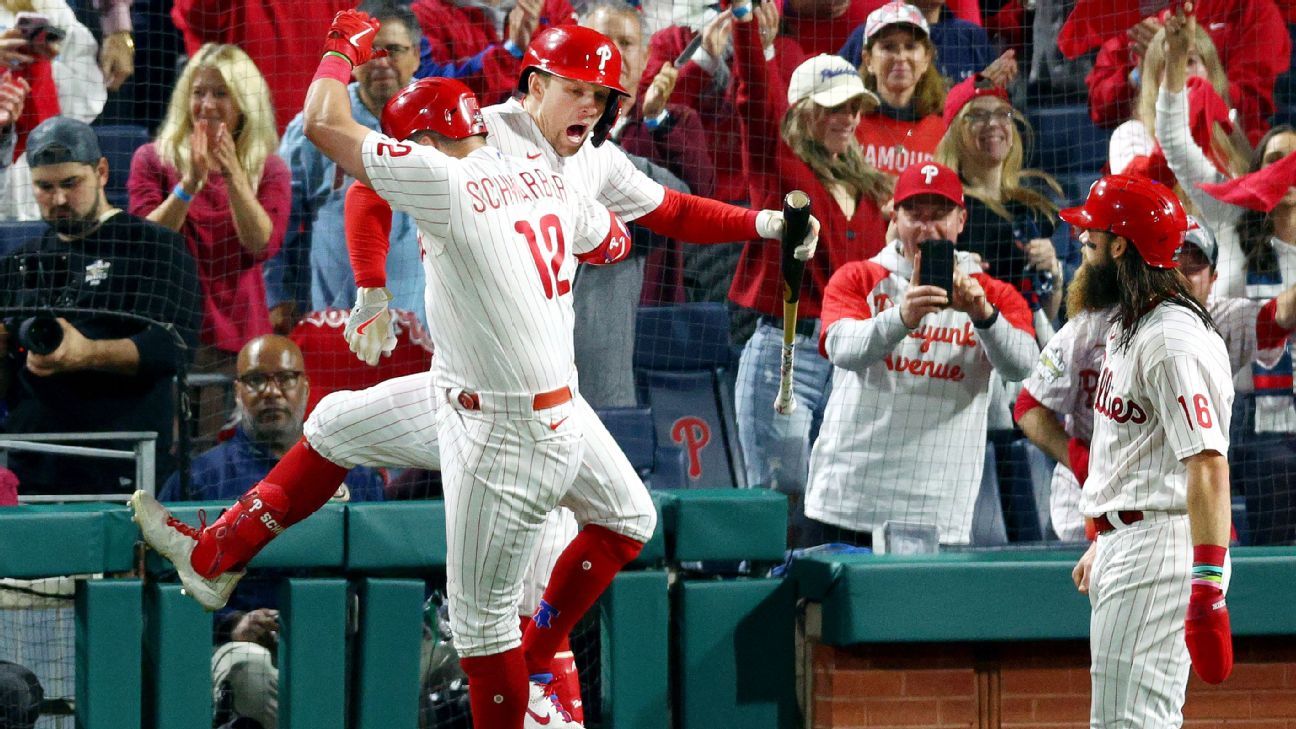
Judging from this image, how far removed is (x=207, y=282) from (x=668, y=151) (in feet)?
5.77

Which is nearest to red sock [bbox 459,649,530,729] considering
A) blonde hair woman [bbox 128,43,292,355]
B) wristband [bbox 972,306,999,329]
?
wristband [bbox 972,306,999,329]

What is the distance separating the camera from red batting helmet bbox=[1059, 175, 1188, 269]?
3.12m

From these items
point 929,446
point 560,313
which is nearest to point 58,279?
point 560,313

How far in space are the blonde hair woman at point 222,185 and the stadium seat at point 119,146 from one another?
193 millimetres

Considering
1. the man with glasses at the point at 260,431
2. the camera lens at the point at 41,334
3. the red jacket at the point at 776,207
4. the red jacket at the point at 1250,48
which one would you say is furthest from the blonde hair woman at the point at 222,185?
the red jacket at the point at 1250,48

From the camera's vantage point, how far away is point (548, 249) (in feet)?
10.3

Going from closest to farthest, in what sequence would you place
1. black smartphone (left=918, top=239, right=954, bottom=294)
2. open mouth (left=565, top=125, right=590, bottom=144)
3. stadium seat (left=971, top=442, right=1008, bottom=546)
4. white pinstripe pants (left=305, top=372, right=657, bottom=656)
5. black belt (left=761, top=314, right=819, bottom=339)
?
white pinstripe pants (left=305, top=372, right=657, bottom=656)
open mouth (left=565, top=125, right=590, bottom=144)
black smartphone (left=918, top=239, right=954, bottom=294)
stadium seat (left=971, top=442, right=1008, bottom=546)
black belt (left=761, top=314, right=819, bottom=339)

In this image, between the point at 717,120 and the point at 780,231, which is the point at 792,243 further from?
the point at 717,120

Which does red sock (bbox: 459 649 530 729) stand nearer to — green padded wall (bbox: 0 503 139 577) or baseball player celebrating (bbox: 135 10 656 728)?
baseball player celebrating (bbox: 135 10 656 728)

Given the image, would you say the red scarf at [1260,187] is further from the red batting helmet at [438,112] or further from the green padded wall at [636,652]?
the red batting helmet at [438,112]

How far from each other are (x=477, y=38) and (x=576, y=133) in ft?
8.64

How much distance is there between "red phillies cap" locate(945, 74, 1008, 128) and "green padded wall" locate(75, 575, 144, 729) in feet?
11.3

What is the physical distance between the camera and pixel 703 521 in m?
3.87

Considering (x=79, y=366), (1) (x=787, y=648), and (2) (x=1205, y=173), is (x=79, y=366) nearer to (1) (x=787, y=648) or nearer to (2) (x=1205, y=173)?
(1) (x=787, y=648)
